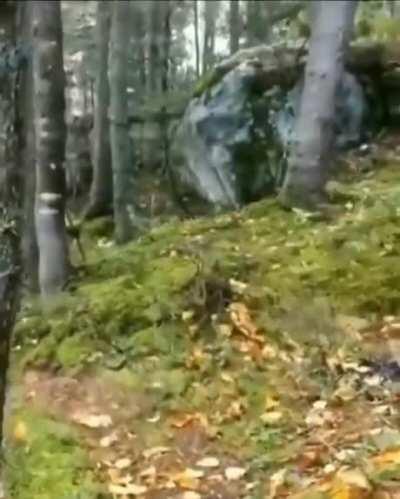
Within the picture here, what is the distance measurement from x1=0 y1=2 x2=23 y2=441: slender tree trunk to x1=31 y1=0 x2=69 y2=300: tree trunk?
4.02 m

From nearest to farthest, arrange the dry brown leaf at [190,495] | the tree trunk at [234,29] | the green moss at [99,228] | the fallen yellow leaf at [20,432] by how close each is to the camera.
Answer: the dry brown leaf at [190,495] < the fallen yellow leaf at [20,432] < the green moss at [99,228] < the tree trunk at [234,29]

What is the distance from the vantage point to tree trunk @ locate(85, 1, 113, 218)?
15.0 meters

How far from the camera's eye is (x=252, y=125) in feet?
39.3

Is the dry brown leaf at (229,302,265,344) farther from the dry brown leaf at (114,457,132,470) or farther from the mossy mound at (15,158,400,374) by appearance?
the dry brown leaf at (114,457,132,470)

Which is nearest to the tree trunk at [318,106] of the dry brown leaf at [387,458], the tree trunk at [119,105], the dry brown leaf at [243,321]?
the dry brown leaf at [243,321]

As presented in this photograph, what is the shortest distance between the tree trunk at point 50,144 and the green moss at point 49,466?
2758 millimetres

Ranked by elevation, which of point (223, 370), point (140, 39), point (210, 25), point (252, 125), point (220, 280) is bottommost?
point (223, 370)

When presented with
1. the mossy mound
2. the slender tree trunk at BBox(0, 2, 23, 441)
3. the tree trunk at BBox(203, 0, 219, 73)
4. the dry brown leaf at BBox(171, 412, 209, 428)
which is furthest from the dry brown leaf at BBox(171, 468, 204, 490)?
the tree trunk at BBox(203, 0, 219, 73)

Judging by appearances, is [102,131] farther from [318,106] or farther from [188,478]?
[188,478]

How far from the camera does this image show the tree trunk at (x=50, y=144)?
803cm

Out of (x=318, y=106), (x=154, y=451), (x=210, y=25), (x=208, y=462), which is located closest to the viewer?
(x=208, y=462)

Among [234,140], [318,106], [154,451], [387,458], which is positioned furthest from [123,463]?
[234,140]

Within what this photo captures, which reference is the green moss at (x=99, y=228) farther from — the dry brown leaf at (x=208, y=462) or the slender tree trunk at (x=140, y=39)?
the dry brown leaf at (x=208, y=462)

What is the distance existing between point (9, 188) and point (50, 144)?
4.57m
